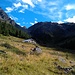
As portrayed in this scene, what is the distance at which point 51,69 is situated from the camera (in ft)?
59.7

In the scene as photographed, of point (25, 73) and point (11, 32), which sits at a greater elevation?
point (11, 32)

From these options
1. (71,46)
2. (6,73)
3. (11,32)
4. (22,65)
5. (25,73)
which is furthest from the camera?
(71,46)

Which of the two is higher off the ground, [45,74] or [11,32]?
[11,32]

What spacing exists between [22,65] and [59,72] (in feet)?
10.5

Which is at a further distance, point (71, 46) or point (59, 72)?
point (71, 46)

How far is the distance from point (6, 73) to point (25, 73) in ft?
5.37

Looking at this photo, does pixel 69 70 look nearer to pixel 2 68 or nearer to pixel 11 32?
pixel 2 68

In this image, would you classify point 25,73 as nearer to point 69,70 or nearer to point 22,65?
point 22,65

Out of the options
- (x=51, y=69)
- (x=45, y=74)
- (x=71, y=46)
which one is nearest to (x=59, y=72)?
(x=51, y=69)

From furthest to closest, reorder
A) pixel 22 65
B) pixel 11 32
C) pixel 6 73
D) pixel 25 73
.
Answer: pixel 11 32 < pixel 22 65 < pixel 25 73 < pixel 6 73

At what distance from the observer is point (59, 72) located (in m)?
17.7

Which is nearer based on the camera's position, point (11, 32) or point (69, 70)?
point (69, 70)

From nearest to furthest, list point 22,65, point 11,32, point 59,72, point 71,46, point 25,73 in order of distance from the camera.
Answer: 1. point 25,73
2. point 22,65
3. point 59,72
4. point 11,32
5. point 71,46

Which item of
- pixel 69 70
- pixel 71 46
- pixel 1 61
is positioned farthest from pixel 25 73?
pixel 71 46
